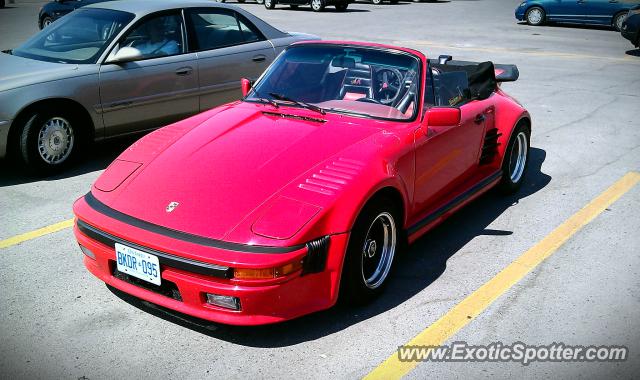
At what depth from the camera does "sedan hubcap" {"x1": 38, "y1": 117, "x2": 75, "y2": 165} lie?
632 cm

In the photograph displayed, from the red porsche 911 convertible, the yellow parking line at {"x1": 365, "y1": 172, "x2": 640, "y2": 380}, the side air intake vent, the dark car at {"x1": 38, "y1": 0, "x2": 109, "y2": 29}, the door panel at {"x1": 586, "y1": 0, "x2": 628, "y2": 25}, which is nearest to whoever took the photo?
the red porsche 911 convertible

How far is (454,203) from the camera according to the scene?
4.96 meters

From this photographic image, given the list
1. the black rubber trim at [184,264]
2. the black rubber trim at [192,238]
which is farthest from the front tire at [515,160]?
the black rubber trim at [184,264]

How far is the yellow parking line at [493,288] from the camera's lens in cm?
352

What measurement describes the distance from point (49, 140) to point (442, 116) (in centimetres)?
391

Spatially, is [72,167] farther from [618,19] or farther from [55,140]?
[618,19]

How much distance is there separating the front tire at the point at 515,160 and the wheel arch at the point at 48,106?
3.99 metres

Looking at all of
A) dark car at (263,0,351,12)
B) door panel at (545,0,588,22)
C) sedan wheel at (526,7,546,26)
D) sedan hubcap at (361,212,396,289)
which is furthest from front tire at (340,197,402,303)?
dark car at (263,0,351,12)

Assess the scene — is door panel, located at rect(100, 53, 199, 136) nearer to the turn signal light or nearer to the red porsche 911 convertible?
the red porsche 911 convertible

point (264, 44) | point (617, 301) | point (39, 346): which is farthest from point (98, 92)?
point (617, 301)

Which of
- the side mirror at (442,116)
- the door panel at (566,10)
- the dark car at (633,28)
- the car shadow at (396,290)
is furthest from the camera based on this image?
the door panel at (566,10)

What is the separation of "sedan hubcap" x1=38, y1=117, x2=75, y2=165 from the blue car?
17947 mm

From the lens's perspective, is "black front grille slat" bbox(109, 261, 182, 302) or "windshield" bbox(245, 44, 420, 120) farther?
"windshield" bbox(245, 44, 420, 120)

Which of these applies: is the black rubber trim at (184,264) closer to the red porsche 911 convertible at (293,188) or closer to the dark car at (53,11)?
the red porsche 911 convertible at (293,188)
